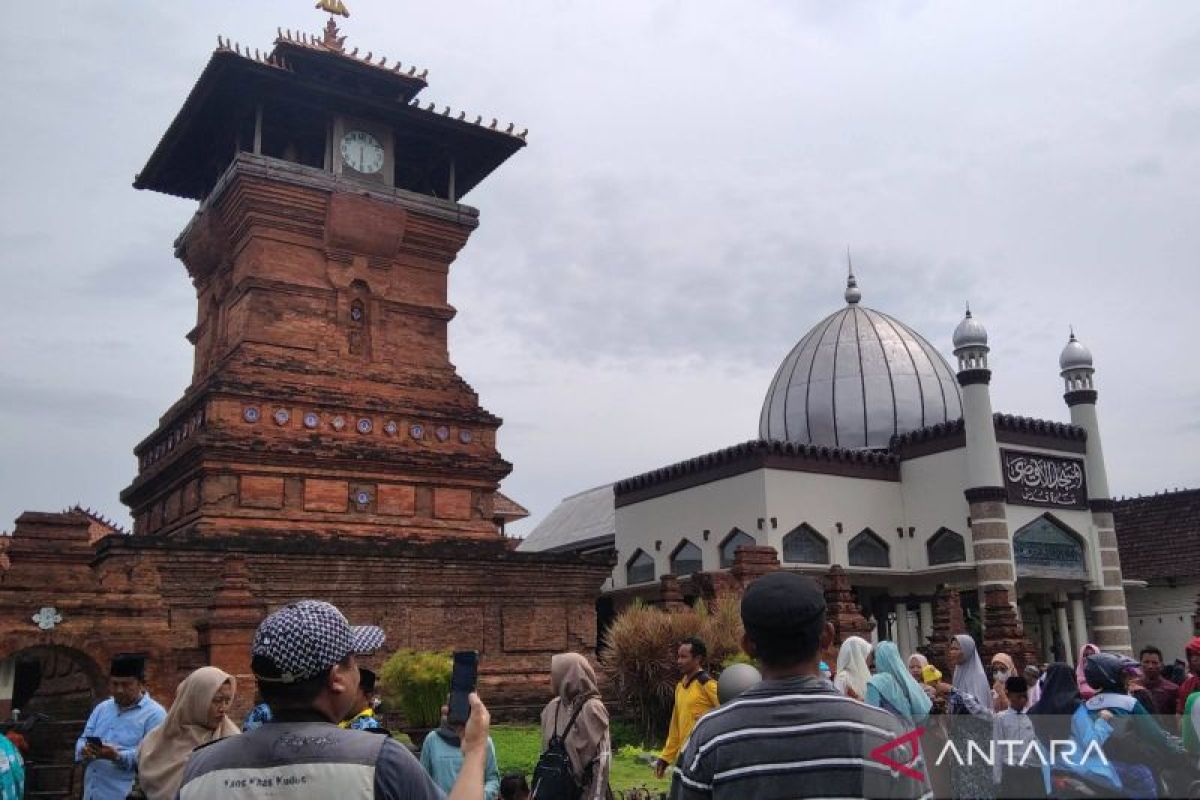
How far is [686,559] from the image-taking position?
25.6 meters

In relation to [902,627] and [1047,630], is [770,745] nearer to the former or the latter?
[902,627]

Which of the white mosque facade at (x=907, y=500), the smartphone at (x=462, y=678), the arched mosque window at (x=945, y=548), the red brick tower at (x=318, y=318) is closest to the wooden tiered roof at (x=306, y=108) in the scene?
the red brick tower at (x=318, y=318)

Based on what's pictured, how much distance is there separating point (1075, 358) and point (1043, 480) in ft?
15.4

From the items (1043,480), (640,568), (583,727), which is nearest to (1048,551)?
(1043,480)

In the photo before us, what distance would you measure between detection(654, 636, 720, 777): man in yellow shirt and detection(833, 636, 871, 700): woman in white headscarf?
2.98 feet

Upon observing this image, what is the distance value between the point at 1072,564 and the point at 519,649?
16.1m

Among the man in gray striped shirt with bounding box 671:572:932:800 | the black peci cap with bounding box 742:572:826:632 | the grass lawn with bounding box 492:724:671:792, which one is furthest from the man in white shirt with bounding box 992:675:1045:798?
the grass lawn with bounding box 492:724:671:792

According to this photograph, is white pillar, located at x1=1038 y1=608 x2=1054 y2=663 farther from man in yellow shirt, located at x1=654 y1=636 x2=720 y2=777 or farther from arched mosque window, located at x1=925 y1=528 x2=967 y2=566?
man in yellow shirt, located at x1=654 y1=636 x2=720 y2=777

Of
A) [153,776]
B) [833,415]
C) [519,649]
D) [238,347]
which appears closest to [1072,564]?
[833,415]

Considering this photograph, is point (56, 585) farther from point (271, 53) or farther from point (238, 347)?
point (271, 53)

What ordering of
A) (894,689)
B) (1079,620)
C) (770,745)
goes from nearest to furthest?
(770,745) → (894,689) → (1079,620)

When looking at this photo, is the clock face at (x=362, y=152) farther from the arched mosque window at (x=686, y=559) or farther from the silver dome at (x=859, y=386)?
the silver dome at (x=859, y=386)

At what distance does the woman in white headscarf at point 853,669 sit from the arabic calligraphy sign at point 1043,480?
19.8 metres

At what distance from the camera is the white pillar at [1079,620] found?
26.6m
